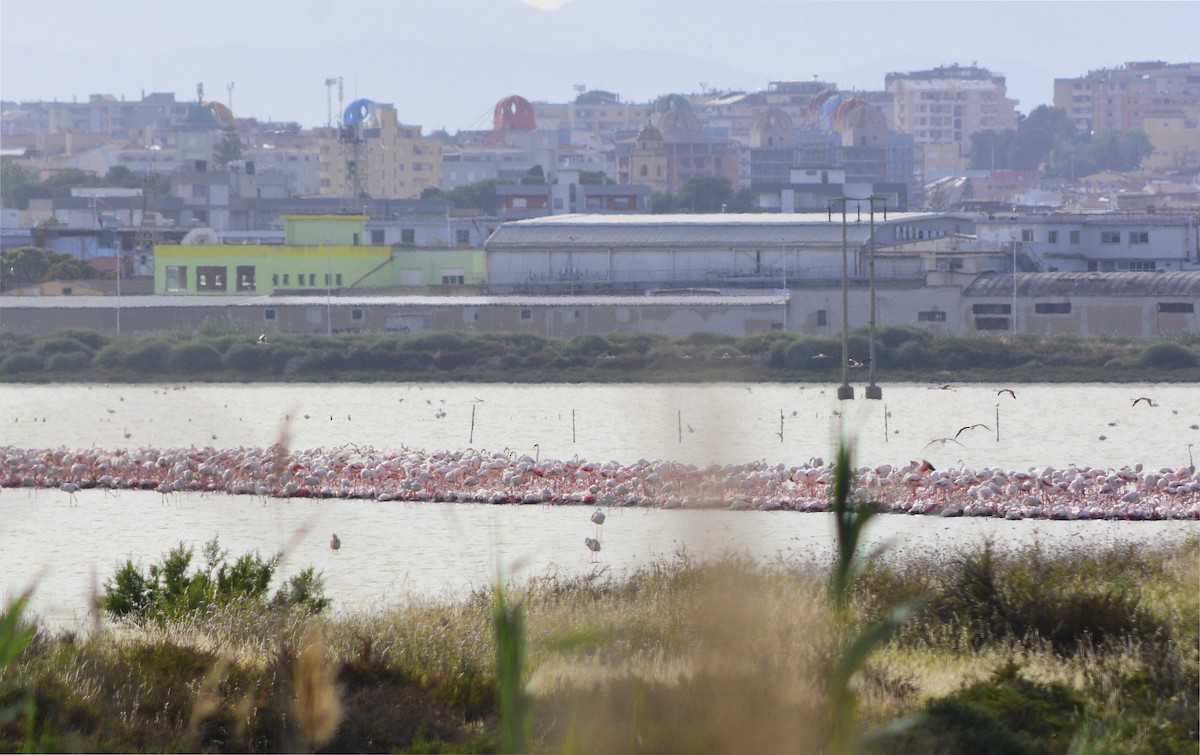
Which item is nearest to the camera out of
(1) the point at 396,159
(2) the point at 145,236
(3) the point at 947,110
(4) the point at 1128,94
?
(2) the point at 145,236

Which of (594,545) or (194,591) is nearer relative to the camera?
(194,591)

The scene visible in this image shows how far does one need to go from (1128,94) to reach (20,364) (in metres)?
125

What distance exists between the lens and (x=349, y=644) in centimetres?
752

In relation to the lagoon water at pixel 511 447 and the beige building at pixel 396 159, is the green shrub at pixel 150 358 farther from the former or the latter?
the beige building at pixel 396 159

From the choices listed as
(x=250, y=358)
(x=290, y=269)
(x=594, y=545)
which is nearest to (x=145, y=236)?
(x=290, y=269)

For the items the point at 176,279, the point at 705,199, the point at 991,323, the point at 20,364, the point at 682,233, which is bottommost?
the point at 20,364

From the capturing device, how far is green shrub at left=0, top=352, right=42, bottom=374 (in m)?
33.0

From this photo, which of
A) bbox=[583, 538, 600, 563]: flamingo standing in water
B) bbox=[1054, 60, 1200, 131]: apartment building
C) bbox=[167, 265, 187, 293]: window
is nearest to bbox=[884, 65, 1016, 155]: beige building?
Result: bbox=[1054, 60, 1200, 131]: apartment building

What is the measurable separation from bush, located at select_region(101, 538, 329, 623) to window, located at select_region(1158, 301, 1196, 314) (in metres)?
29.3

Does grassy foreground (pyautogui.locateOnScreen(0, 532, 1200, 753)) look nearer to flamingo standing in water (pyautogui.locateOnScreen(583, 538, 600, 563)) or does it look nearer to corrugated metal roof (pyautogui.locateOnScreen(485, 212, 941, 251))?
flamingo standing in water (pyautogui.locateOnScreen(583, 538, 600, 563))

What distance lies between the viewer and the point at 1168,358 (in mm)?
30297

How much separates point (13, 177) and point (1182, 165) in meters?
79.1

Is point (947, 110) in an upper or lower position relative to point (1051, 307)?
upper

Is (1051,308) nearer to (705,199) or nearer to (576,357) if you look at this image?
(576,357)
